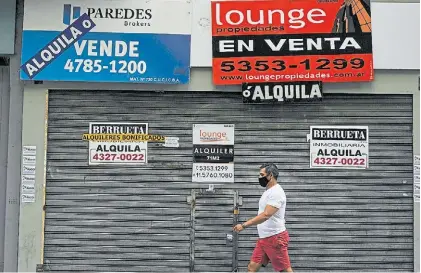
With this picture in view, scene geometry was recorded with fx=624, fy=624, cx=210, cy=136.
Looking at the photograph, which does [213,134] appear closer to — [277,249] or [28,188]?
[277,249]

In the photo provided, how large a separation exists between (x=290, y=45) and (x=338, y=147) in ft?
5.38

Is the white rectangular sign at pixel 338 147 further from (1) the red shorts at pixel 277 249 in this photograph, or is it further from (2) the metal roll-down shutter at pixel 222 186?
(1) the red shorts at pixel 277 249

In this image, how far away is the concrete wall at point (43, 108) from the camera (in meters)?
8.85

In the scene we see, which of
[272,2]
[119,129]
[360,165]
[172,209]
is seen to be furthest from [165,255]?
[272,2]

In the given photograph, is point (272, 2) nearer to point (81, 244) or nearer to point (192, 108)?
point (192, 108)

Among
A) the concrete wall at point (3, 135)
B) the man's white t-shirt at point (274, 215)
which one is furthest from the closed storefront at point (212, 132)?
the man's white t-shirt at point (274, 215)

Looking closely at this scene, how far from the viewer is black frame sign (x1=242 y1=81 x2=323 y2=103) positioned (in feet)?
29.5

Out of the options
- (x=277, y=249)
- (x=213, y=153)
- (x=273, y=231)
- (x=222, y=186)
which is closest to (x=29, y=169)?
(x=213, y=153)

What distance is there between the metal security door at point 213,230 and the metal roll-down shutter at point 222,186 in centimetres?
5

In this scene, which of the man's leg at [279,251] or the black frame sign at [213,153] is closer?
the man's leg at [279,251]

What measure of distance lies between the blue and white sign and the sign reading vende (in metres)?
0.54

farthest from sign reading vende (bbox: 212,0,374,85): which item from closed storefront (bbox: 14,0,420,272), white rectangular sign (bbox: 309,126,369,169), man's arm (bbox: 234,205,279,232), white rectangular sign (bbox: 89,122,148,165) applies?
man's arm (bbox: 234,205,279,232)

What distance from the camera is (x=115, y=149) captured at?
9.04 meters

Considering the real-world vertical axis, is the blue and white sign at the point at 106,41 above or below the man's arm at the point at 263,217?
above
